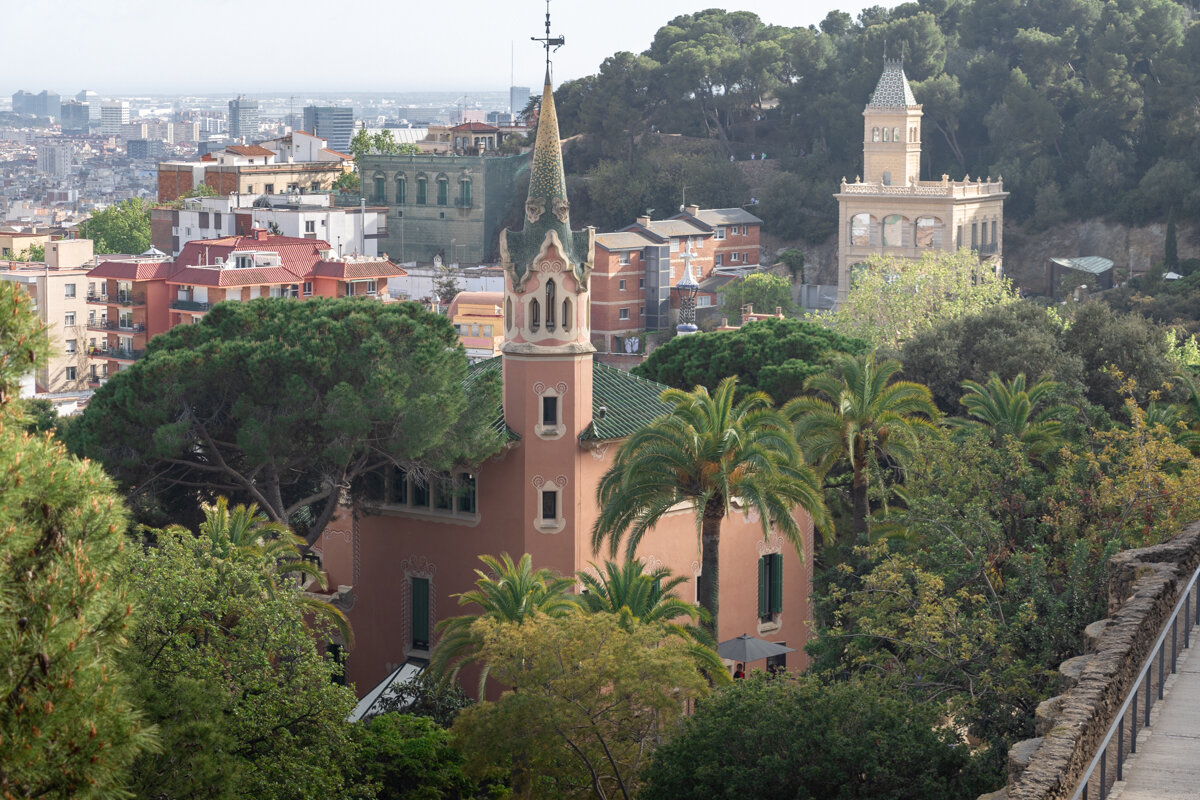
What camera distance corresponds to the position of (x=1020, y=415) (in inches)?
1315

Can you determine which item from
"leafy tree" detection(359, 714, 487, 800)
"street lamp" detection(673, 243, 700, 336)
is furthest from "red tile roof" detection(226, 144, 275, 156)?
"leafy tree" detection(359, 714, 487, 800)

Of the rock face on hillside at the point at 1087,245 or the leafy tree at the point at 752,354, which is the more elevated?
the rock face on hillside at the point at 1087,245

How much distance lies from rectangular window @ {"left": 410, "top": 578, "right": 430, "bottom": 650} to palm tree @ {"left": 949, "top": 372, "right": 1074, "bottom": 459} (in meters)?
10.3

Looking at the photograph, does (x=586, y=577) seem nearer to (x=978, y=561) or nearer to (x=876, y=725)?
(x=978, y=561)

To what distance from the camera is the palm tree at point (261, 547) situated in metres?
24.6

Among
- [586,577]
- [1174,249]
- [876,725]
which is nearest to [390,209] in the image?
[1174,249]

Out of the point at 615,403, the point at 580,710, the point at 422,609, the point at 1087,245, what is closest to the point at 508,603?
the point at 580,710

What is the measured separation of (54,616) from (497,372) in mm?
23293

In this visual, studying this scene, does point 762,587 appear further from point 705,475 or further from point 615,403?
point 705,475

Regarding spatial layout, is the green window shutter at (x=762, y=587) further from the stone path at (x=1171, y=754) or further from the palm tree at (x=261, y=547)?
the stone path at (x=1171, y=754)

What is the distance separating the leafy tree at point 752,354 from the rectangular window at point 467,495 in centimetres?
1112

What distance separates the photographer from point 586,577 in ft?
87.0

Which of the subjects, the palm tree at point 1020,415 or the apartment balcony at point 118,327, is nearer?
the palm tree at point 1020,415

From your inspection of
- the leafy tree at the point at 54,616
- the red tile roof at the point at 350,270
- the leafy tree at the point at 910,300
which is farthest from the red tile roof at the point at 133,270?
the leafy tree at the point at 54,616
